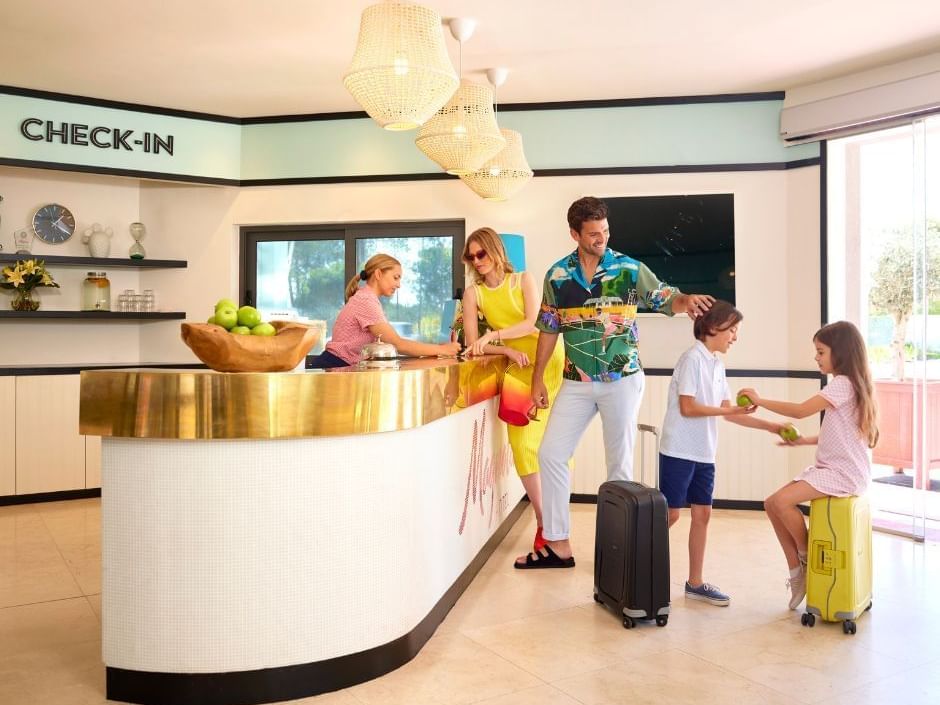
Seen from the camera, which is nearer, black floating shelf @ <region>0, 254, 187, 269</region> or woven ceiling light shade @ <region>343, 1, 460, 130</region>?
woven ceiling light shade @ <region>343, 1, 460, 130</region>

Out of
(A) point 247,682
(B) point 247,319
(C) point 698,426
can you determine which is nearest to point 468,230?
(C) point 698,426

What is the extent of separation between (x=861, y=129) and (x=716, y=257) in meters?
1.11

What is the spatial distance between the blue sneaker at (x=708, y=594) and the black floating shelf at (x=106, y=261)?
433 cm

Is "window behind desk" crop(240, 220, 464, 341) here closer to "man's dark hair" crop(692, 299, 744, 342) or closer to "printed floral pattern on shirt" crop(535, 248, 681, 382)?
"printed floral pattern on shirt" crop(535, 248, 681, 382)


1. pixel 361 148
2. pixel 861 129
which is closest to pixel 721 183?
pixel 861 129

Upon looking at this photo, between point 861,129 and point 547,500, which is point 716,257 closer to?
point 861,129

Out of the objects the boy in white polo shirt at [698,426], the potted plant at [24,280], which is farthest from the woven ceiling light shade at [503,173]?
the potted plant at [24,280]

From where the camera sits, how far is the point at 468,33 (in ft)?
13.9

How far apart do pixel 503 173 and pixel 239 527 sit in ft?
10.2

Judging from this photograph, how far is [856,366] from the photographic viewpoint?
2990mm

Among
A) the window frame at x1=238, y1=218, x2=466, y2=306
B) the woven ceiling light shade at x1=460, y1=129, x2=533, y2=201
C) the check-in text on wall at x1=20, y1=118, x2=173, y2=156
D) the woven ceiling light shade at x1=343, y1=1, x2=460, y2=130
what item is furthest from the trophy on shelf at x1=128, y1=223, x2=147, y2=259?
the woven ceiling light shade at x1=343, y1=1, x2=460, y2=130

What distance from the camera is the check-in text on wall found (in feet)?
17.6

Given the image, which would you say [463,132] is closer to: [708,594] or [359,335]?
[359,335]

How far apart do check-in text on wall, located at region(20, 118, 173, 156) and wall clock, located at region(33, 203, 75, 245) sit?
0.56 metres
